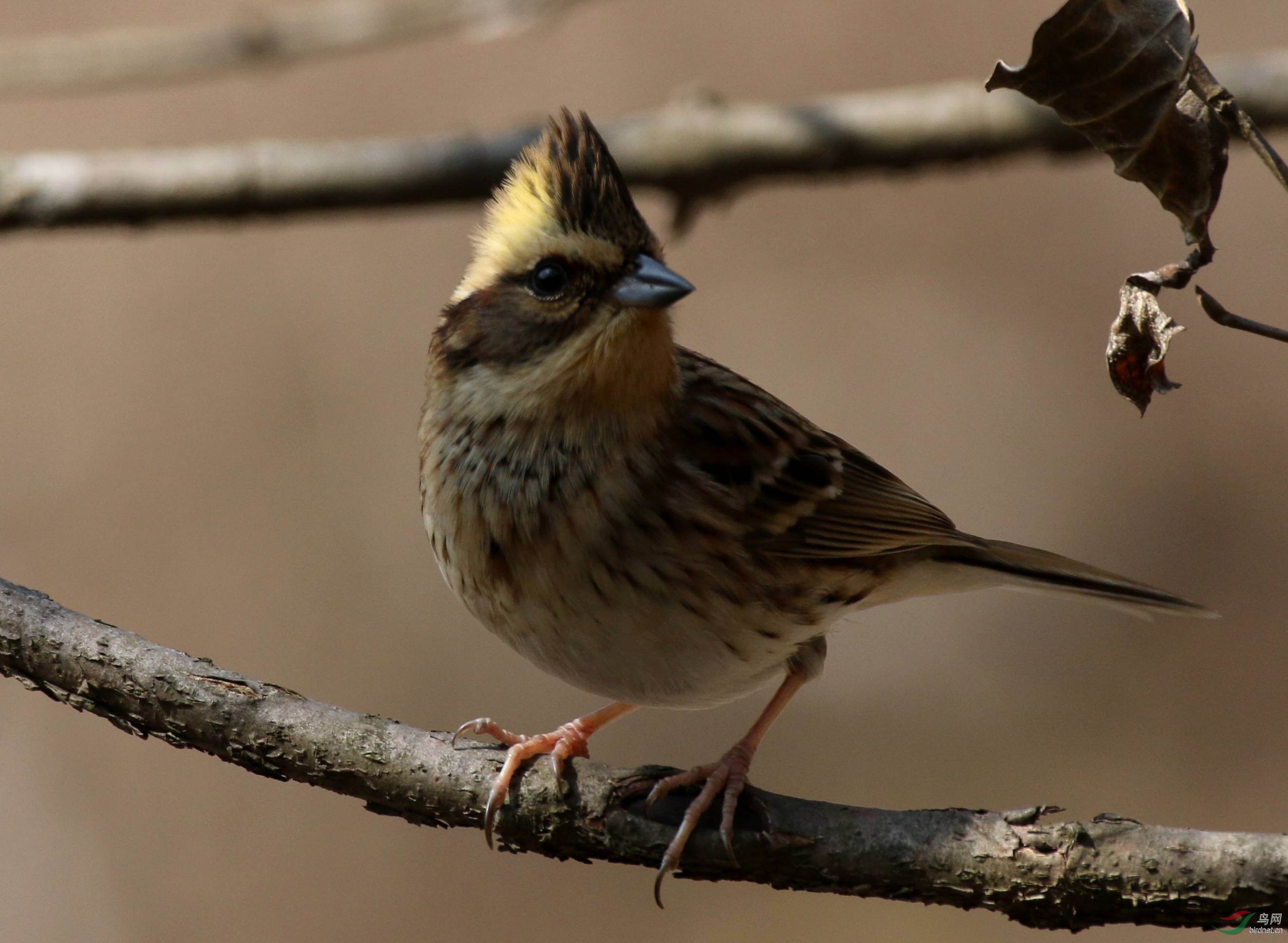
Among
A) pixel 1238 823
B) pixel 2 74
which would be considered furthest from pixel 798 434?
pixel 1238 823

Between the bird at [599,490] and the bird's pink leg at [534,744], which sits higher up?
the bird at [599,490]

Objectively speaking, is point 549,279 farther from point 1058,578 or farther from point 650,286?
point 1058,578

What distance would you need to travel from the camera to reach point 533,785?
2.94 metres

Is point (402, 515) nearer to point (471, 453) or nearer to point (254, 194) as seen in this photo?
point (254, 194)

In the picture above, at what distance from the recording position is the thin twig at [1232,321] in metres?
1.98

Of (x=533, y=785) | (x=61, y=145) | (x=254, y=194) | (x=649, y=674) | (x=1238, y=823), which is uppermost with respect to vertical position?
(x=61, y=145)

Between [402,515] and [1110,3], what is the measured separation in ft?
17.6

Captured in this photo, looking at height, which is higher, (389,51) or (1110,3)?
(389,51)

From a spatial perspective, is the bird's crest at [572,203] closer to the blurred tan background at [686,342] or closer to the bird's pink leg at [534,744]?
the bird's pink leg at [534,744]

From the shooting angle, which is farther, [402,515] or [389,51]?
[389,51]

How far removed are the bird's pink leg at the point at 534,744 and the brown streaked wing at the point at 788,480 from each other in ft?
2.18

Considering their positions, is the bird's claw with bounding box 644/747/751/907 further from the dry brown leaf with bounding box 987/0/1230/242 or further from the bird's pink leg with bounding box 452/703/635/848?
the dry brown leaf with bounding box 987/0/1230/242

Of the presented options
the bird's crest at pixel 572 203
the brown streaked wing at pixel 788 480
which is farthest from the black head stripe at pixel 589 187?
the brown streaked wing at pixel 788 480

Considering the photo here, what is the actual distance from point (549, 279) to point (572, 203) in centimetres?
19
